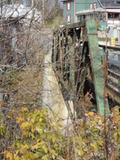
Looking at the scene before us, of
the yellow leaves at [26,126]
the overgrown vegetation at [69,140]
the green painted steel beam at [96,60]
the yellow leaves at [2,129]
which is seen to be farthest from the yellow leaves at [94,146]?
the yellow leaves at [2,129]

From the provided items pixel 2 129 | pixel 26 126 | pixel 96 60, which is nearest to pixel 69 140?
pixel 26 126

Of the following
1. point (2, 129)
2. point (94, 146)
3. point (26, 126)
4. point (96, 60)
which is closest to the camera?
point (94, 146)

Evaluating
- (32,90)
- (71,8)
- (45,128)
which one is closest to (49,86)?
(32,90)

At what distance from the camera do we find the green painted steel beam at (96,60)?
17.6ft

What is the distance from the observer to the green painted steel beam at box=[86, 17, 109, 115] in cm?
535

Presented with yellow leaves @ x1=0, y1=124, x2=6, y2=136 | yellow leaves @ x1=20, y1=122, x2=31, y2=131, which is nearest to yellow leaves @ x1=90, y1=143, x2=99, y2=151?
yellow leaves @ x1=20, y1=122, x2=31, y2=131

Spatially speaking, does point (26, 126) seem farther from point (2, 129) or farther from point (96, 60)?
point (96, 60)

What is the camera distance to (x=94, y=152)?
3.90m

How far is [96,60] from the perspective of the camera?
5.50 metres

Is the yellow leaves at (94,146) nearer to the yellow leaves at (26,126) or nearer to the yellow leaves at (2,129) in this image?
the yellow leaves at (26,126)

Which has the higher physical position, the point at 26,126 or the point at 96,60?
the point at 96,60

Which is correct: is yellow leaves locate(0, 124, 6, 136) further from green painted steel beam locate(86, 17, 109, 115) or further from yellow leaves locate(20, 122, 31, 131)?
green painted steel beam locate(86, 17, 109, 115)

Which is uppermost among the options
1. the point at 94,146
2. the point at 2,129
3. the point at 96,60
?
the point at 96,60

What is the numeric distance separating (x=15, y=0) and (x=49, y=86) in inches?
65.5
